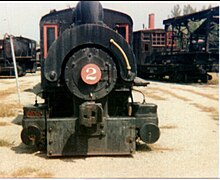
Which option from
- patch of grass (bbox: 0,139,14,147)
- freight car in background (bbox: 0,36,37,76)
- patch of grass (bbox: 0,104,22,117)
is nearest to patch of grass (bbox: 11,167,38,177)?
patch of grass (bbox: 0,139,14,147)

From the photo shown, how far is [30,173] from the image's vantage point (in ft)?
14.6

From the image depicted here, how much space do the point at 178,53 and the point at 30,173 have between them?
740 inches

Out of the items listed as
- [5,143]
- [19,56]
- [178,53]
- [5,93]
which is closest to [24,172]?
[5,143]

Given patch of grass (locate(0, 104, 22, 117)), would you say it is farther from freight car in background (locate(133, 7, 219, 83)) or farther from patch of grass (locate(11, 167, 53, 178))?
freight car in background (locate(133, 7, 219, 83))

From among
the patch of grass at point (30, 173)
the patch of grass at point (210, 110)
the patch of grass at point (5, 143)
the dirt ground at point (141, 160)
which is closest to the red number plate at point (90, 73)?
the dirt ground at point (141, 160)

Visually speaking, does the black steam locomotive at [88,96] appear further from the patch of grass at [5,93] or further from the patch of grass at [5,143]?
the patch of grass at [5,93]

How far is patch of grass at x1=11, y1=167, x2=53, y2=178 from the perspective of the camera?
171 inches

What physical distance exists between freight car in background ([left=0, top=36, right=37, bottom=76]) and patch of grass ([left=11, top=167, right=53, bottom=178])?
2218 cm

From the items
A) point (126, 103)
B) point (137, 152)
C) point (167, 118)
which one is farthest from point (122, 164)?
point (167, 118)

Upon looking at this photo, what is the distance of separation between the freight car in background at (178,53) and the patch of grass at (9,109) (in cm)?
1319

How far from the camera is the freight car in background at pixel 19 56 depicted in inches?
1024

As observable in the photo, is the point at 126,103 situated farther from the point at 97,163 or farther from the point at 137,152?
the point at 97,163

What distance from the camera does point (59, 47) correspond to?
199 inches

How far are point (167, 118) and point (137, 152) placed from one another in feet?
11.2
